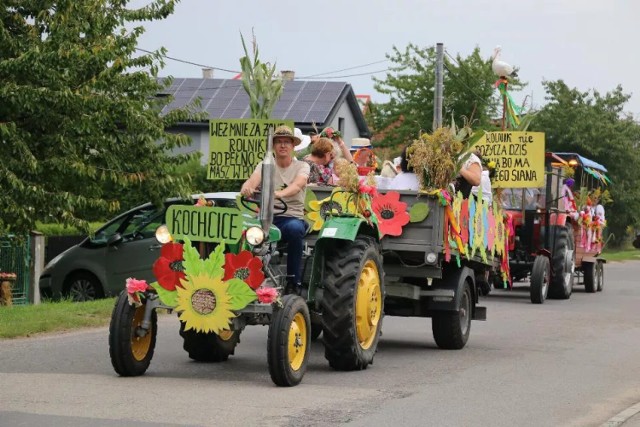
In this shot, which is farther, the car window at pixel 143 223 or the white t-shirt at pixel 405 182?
the car window at pixel 143 223

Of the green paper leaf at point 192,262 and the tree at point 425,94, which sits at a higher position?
the tree at point 425,94

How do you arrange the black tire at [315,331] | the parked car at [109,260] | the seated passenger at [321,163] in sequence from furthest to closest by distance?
the parked car at [109,260], the black tire at [315,331], the seated passenger at [321,163]

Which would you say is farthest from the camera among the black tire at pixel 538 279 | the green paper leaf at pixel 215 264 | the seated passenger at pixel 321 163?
the black tire at pixel 538 279

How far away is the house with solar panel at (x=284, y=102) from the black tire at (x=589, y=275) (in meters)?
28.1

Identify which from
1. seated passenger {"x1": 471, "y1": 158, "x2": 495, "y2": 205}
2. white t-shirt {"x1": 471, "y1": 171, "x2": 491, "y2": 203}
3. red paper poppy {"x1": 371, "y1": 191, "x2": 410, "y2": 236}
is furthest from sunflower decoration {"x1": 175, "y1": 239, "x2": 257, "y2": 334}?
white t-shirt {"x1": 471, "y1": 171, "x2": 491, "y2": 203}

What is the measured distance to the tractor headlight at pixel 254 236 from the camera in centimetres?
1039

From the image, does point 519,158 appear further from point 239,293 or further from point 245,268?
point 239,293

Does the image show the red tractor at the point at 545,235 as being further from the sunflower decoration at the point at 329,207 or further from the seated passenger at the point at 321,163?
the sunflower decoration at the point at 329,207

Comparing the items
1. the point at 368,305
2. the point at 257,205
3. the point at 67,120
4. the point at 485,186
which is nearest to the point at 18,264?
the point at 67,120

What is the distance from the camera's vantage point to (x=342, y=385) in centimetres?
1066

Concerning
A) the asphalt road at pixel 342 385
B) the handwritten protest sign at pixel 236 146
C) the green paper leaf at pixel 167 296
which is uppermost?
the handwritten protest sign at pixel 236 146

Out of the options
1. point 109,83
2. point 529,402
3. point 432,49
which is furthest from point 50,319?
point 432,49

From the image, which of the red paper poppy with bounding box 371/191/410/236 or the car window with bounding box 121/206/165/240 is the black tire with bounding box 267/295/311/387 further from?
the car window with bounding box 121/206/165/240

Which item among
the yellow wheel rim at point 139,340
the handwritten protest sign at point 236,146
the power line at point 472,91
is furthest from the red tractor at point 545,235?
the power line at point 472,91
